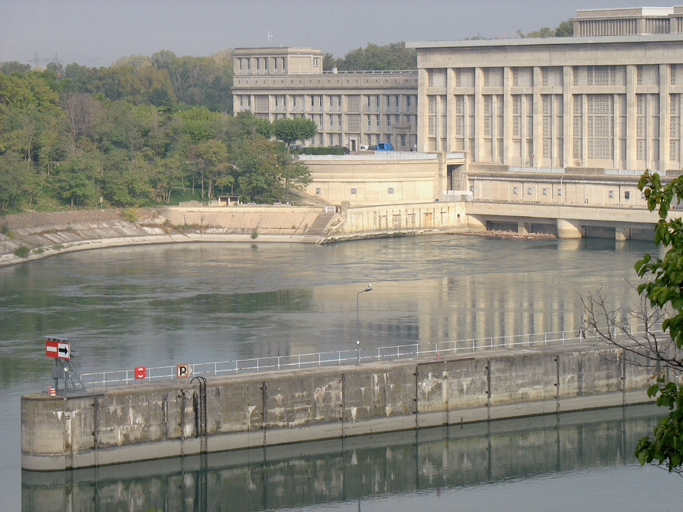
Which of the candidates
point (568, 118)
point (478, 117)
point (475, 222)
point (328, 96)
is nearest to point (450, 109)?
point (478, 117)

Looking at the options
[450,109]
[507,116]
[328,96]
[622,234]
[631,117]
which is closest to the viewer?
[622,234]

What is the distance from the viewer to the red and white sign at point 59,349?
40844 mm

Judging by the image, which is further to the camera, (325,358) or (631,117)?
(631,117)

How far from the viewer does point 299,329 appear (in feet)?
206

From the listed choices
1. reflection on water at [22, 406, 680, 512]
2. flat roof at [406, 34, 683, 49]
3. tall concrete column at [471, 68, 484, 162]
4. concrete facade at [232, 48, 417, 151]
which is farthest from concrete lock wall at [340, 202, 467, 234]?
reflection on water at [22, 406, 680, 512]

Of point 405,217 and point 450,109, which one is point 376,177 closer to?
point 405,217

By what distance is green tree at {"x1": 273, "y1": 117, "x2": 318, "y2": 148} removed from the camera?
443ft

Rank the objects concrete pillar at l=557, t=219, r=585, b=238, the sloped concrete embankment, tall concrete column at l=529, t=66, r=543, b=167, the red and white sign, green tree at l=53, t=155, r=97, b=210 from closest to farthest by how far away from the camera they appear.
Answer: the red and white sign → the sloped concrete embankment → concrete pillar at l=557, t=219, r=585, b=238 → green tree at l=53, t=155, r=97, b=210 → tall concrete column at l=529, t=66, r=543, b=167

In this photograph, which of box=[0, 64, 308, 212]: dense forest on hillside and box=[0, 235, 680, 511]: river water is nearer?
box=[0, 235, 680, 511]: river water

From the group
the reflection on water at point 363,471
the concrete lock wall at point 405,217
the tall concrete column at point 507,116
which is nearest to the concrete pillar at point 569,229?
the concrete lock wall at point 405,217

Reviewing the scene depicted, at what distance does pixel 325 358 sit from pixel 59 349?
1604 centimetres

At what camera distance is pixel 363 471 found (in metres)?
43.0

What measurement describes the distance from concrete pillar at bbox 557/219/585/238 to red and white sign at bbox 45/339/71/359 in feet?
231

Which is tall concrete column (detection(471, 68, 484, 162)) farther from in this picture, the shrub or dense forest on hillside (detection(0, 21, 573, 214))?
the shrub
